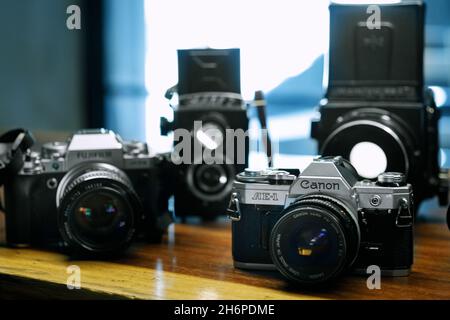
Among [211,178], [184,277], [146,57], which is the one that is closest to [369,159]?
[211,178]

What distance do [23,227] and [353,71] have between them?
25.9 inches

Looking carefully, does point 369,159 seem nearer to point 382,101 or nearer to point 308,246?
point 382,101

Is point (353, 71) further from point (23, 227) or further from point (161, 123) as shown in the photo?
point (23, 227)

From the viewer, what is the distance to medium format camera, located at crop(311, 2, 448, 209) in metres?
1.24

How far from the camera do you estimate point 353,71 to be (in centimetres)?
135

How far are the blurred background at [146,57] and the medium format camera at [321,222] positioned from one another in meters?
1.76

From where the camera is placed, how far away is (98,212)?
1.12 meters

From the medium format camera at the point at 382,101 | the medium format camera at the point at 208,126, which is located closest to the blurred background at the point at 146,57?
the medium format camera at the point at 208,126

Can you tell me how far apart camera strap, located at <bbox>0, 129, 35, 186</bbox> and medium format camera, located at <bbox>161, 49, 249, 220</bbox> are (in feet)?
0.87

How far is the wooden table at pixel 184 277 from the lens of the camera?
938 mm

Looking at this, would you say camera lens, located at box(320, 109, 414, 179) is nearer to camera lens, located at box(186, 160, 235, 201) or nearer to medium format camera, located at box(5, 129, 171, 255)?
camera lens, located at box(186, 160, 235, 201)

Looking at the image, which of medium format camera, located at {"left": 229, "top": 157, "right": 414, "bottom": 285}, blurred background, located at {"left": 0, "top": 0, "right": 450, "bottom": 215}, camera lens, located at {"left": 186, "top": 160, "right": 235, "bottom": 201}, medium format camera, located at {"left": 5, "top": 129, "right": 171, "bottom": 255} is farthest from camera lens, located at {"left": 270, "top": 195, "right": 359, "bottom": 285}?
blurred background, located at {"left": 0, "top": 0, "right": 450, "bottom": 215}

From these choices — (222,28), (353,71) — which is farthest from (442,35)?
(353,71)
